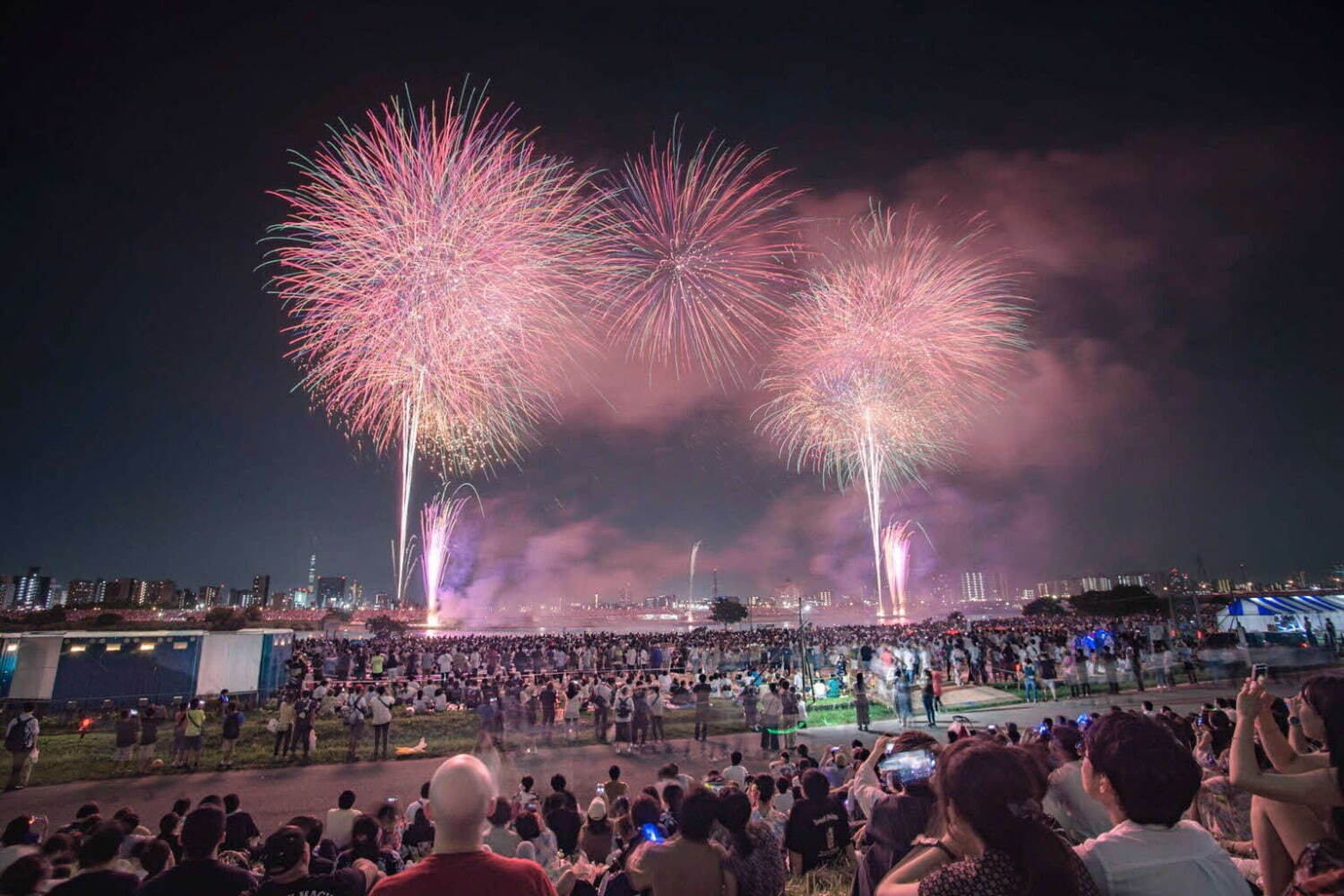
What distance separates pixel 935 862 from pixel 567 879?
4147 mm

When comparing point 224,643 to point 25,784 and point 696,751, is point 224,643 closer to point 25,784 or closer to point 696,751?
point 25,784

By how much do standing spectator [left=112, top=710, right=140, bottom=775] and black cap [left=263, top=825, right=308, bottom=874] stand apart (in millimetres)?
15191

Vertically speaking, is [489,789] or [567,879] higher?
[489,789]

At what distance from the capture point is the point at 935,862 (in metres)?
2.63

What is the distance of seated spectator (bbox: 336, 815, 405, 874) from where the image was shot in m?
6.38

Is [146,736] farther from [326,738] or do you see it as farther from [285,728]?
[326,738]

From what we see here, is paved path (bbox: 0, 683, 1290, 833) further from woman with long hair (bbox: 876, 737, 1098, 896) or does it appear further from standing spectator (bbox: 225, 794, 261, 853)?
woman with long hair (bbox: 876, 737, 1098, 896)

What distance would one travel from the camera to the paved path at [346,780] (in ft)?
40.8

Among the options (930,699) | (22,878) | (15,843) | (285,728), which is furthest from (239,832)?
(930,699)

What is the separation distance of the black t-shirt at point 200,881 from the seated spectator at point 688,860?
2.33 metres

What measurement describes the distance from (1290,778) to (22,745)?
19.6 m

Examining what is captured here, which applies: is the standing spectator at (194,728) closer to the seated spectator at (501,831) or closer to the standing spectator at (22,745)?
the standing spectator at (22,745)

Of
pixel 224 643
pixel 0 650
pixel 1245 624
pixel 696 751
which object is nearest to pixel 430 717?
pixel 224 643

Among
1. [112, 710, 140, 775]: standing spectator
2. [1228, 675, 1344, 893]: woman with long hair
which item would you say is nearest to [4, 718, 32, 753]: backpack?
[112, 710, 140, 775]: standing spectator
